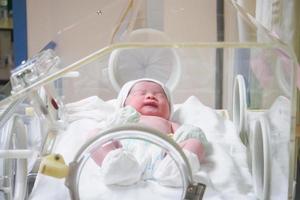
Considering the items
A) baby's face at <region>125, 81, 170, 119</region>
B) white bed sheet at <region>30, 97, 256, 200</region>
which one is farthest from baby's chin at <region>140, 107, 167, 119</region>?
white bed sheet at <region>30, 97, 256, 200</region>

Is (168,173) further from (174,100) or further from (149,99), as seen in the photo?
(174,100)

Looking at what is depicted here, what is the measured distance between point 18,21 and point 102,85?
1.07 m

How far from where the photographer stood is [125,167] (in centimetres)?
100

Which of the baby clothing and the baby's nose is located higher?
the baby's nose

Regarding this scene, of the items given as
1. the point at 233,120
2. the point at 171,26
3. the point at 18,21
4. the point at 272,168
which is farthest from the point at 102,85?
the point at 18,21

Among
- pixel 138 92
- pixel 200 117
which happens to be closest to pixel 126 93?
pixel 138 92

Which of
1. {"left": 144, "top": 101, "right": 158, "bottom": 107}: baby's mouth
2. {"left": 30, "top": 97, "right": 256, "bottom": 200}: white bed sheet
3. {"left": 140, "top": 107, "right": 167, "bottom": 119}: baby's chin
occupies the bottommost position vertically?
{"left": 30, "top": 97, "right": 256, "bottom": 200}: white bed sheet

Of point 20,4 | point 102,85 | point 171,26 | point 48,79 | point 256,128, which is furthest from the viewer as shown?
point 20,4

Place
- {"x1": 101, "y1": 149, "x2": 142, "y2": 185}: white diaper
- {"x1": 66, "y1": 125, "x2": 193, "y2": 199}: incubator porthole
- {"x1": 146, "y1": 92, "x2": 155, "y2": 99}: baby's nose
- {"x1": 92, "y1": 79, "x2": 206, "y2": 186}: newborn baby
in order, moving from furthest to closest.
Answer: {"x1": 146, "y1": 92, "x2": 155, "y2": 99}: baby's nose → {"x1": 92, "y1": 79, "x2": 206, "y2": 186}: newborn baby → {"x1": 101, "y1": 149, "x2": 142, "y2": 185}: white diaper → {"x1": 66, "y1": 125, "x2": 193, "y2": 199}: incubator porthole

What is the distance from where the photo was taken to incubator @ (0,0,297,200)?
0.89 metres

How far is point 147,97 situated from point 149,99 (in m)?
0.01

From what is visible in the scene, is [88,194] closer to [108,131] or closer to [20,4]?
[108,131]

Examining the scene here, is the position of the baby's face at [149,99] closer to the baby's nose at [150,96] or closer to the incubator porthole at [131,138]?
the baby's nose at [150,96]

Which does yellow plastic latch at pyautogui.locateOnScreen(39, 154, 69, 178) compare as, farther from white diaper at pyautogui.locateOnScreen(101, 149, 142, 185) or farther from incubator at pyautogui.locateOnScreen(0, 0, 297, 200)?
white diaper at pyautogui.locateOnScreen(101, 149, 142, 185)
